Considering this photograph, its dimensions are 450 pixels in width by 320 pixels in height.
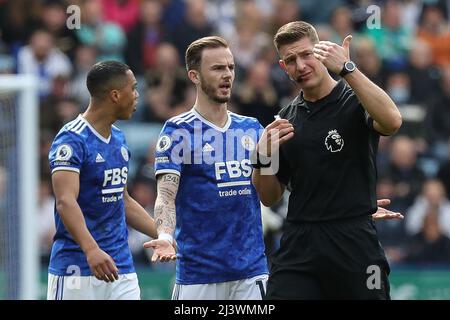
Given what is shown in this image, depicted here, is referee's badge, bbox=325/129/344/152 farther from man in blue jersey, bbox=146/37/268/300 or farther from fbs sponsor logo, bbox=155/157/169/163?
fbs sponsor logo, bbox=155/157/169/163

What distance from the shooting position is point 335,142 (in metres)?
6.95

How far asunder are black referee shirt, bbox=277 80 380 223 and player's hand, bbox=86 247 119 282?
4.05 ft

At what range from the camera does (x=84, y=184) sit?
785 centimetres

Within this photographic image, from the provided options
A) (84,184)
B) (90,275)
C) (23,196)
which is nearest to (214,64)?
(84,184)

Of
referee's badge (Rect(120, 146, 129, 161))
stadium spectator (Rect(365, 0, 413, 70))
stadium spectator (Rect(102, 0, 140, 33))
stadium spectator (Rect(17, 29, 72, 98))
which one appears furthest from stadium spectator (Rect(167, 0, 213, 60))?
referee's badge (Rect(120, 146, 129, 161))

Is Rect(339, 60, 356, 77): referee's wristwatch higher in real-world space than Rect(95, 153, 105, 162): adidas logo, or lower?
higher

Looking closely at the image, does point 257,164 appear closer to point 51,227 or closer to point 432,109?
point 51,227

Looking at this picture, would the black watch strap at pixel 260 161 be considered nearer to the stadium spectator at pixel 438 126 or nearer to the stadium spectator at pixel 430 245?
the stadium spectator at pixel 430 245

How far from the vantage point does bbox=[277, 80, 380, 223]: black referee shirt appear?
22.8 feet

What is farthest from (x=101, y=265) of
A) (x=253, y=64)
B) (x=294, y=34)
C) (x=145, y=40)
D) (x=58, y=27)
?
(x=145, y=40)

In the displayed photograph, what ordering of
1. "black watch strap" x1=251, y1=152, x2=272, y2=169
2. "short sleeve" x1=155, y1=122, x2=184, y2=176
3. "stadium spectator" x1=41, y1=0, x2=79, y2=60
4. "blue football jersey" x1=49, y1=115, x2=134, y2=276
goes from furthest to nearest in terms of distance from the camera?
"stadium spectator" x1=41, y1=0, x2=79, y2=60 < "blue football jersey" x1=49, y1=115, x2=134, y2=276 < "short sleeve" x1=155, y1=122, x2=184, y2=176 < "black watch strap" x1=251, y1=152, x2=272, y2=169

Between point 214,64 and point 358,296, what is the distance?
1951 millimetres

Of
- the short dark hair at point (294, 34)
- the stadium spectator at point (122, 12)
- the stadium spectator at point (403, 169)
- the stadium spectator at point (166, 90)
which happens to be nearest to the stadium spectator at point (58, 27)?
the stadium spectator at point (122, 12)

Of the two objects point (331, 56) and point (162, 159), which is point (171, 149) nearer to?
point (162, 159)
